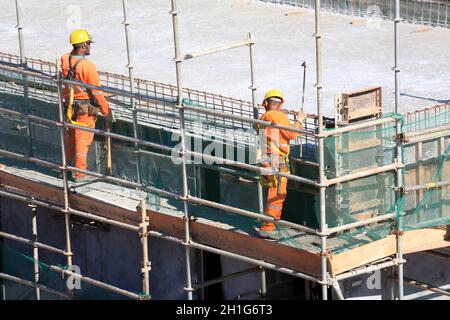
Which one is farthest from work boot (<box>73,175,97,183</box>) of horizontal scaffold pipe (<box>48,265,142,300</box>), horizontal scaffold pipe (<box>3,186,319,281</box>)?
horizontal scaffold pipe (<box>48,265,142,300</box>)

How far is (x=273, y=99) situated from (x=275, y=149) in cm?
63

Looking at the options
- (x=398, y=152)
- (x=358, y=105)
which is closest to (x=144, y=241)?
(x=358, y=105)

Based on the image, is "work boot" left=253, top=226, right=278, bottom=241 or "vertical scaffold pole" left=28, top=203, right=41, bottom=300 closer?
"work boot" left=253, top=226, right=278, bottom=241

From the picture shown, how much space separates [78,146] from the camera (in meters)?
22.8

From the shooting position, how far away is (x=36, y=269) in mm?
24234

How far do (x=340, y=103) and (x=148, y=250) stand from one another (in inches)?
158

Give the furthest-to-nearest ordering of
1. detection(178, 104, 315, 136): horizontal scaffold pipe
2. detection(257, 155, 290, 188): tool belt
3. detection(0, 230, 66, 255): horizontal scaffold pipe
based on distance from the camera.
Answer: detection(0, 230, 66, 255): horizontal scaffold pipe → detection(257, 155, 290, 188): tool belt → detection(178, 104, 315, 136): horizontal scaffold pipe

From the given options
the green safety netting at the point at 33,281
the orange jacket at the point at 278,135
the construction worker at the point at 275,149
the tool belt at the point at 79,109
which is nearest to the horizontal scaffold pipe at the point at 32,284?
the green safety netting at the point at 33,281

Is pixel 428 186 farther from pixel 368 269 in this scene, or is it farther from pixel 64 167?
pixel 64 167

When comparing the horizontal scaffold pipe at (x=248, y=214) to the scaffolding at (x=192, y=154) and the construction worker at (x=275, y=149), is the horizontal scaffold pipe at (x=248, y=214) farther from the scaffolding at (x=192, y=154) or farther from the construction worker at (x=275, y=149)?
the construction worker at (x=275, y=149)

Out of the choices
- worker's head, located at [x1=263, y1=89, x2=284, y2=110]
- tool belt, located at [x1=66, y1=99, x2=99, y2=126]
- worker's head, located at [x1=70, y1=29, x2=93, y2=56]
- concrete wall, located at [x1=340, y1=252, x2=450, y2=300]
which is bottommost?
concrete wall, located at [x1=340, y1=252, x2=450, y2=300]

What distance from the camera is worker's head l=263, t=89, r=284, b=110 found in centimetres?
2002

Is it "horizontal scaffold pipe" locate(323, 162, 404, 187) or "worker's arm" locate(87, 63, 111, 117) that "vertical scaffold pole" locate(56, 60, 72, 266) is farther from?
"horizontal scaffold pipe" locate(323, 162, 404, 187)
